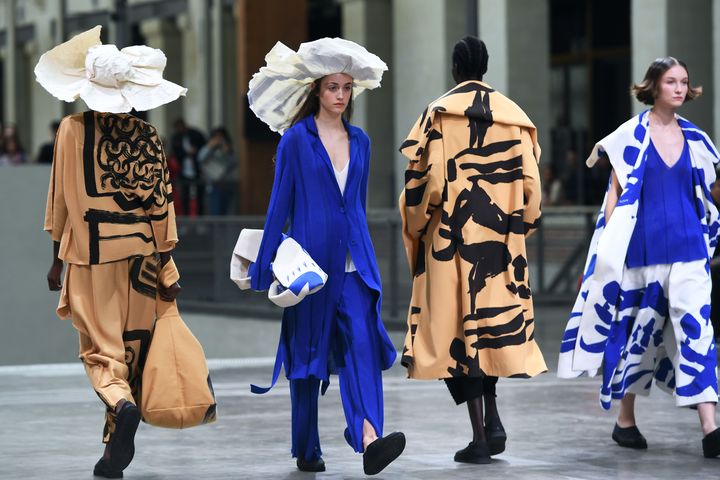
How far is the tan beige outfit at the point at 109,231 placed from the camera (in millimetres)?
7102

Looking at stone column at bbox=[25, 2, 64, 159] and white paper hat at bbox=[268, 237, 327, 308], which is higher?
stone column at bbox=[25, 2, 64, 159]

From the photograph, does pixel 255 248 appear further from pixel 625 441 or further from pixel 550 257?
pixel 550 257

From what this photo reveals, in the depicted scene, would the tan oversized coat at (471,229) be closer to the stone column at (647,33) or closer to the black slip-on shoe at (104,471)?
the black slip-on shoe at (104,471)

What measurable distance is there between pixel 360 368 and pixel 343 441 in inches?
47.4

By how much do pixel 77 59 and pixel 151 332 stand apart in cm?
132

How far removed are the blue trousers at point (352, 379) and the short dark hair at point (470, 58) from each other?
3.97 feet

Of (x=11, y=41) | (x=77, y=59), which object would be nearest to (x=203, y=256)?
(x=77, y=59)

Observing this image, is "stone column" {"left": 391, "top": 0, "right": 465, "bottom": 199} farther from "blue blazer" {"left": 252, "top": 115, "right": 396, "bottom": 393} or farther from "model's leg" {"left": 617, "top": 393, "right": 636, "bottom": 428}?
"blue blazer" {"left": 252, "top": 115, "right": 396, "bottom": 393}

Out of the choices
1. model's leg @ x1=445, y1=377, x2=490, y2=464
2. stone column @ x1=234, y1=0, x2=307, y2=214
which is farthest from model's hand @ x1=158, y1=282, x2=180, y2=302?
Result: stone column @ x1=234, y1=0, x2=307, y2=214

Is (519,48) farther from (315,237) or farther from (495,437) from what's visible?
(315,237)

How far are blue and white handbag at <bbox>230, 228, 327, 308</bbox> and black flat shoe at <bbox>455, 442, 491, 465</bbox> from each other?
1.09m

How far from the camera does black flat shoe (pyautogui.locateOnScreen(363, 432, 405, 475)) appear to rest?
263 inches

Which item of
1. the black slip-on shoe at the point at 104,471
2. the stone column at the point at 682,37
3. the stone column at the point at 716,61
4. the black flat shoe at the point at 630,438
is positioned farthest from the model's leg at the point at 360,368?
the stone column at the point at 682,37

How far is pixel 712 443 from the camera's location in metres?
7.34
